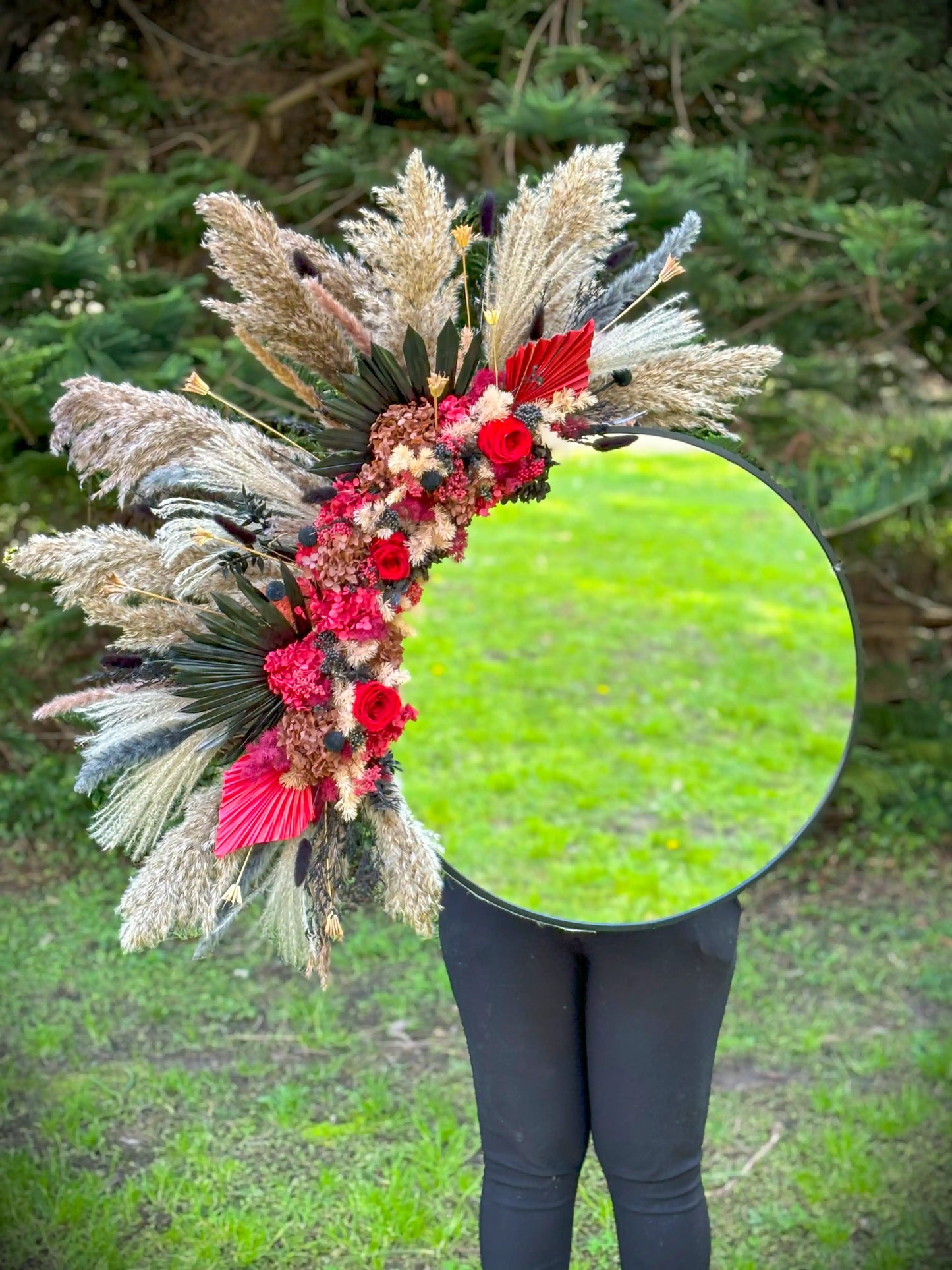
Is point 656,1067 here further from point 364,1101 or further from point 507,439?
point 364,1101

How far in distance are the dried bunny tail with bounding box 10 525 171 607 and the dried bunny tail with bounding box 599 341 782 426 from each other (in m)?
0.45

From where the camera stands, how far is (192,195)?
270cm

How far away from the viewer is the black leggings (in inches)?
45.3

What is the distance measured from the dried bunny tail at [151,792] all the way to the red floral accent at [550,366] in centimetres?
42

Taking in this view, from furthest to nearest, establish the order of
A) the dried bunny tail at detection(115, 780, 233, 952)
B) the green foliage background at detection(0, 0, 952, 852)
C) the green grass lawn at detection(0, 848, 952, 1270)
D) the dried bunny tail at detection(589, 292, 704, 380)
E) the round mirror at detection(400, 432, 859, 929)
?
the round mirror at detection(400, 432, 859, 929) → the green foliage background at detection(0, 0, 952, 852) → the green grass lawn at detection(0, 848, 952, 1270) → the dried bunny tail at detection(589, 292, 704, 380) → the dried bunny tail at detection(115, 780, 233, 952)

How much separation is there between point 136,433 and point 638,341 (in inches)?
18.8

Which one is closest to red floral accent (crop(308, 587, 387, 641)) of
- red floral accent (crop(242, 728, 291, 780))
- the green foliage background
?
red floral accent (crop(242, 728, 291, 780))

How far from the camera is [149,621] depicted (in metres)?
1.12

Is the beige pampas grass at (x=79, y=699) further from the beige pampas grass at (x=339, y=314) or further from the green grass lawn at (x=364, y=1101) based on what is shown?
the green grass lawn at (x=364, y=1101)

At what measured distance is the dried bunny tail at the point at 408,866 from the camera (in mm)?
1019

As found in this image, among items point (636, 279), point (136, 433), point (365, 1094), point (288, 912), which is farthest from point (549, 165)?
point (288, 912)

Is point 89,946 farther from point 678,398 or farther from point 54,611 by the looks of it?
point 678,398

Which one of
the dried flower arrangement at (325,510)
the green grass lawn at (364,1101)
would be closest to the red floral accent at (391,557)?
the dried flower arrangement at (325,510)

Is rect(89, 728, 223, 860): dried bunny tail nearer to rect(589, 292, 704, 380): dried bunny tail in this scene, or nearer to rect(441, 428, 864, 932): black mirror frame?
rect(441, 428, 864, 932): black mirror frame
